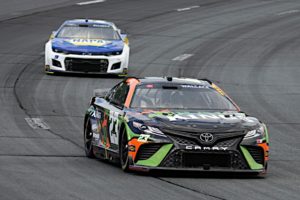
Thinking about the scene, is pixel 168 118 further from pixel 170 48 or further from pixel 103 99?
pixel 170 48

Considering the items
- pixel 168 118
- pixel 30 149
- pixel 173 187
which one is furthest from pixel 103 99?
pixel 173 187

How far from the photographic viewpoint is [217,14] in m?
42.5

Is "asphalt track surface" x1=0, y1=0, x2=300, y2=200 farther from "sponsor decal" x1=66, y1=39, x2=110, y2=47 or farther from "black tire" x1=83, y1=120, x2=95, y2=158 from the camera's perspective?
"sponsor decal" x1=66, y1=39, x2=110, y2=47

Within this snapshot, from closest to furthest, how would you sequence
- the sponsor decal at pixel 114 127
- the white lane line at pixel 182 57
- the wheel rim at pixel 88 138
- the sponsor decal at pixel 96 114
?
the sponsor decal at pixel 114 127
the sponsor decal at pixel 96 114
the wheel rim at pixel 88 138
the white lane line at pixel 182 57

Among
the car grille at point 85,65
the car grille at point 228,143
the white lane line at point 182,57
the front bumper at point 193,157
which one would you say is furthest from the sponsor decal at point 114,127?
the white lane line at point 182,57

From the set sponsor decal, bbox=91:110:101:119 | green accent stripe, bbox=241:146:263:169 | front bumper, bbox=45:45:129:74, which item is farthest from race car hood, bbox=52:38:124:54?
green accent stripe, bbox=241:146:263:169

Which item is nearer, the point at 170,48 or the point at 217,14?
the point at 170,48

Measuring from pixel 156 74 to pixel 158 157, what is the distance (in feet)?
48.7

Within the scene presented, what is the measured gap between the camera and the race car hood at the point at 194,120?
13.3m

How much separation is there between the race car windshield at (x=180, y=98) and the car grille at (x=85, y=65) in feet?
41.1

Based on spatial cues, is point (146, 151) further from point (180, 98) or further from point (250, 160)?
point (180, 98)

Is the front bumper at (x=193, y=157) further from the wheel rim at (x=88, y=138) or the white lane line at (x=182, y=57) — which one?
the white lane line at (x=182, y=57)

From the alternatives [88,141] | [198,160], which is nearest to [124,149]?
[198,160]

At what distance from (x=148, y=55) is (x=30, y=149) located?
16300 mm
